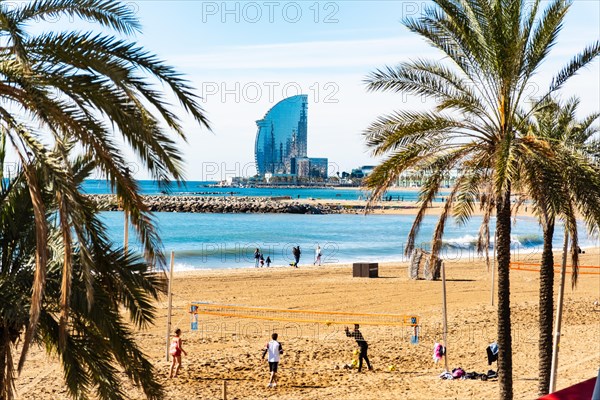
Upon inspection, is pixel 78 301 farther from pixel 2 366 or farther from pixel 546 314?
pixel 546 314

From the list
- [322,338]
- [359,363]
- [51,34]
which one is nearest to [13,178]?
[51,34]

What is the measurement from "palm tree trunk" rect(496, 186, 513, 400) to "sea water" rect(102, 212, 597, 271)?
20.6m

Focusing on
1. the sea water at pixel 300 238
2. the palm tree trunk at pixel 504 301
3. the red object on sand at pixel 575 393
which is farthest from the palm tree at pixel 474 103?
the sea water at pixel 300 238

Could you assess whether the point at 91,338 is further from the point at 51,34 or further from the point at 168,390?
the point at 168,390

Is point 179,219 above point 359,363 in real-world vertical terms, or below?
above

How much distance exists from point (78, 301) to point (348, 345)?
12039 millimetres

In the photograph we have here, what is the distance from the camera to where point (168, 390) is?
47.4ft

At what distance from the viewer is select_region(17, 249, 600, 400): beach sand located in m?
14.7

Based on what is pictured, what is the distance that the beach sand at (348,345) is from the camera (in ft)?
48.2

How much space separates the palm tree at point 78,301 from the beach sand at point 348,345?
6.19m

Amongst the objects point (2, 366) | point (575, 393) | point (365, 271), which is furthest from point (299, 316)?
point (575, 393)

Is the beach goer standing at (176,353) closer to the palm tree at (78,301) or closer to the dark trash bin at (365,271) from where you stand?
the palm tree at (78,301)

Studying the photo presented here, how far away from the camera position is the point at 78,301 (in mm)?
7551

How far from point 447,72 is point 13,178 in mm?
6530
